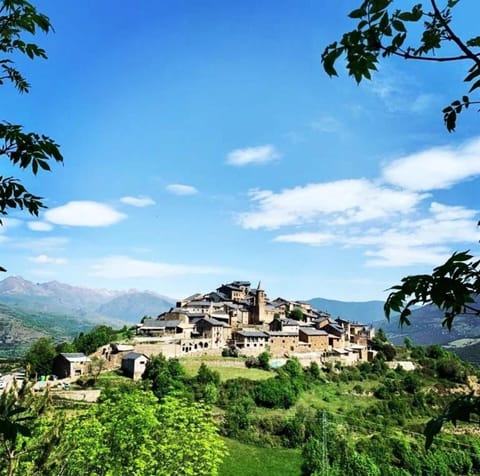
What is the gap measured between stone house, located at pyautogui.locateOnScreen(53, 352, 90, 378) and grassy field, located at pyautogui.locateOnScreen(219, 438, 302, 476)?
18086mm

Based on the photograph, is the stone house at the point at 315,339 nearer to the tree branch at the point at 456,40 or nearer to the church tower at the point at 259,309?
the church tower at the point at 259,309

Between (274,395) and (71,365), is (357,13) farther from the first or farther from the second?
(71,365)

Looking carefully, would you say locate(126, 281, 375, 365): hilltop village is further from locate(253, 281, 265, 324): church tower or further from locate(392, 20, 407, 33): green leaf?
locate(392, 20, 407, 33): green leaf

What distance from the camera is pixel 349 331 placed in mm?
74500

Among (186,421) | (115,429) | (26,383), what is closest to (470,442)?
(186,421)

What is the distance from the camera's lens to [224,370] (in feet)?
170

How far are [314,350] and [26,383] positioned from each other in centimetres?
5223

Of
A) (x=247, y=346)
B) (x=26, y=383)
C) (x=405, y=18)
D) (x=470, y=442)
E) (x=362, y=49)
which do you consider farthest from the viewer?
(x=247, y=346)

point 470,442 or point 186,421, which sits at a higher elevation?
point 186,421

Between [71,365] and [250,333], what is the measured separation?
72.1ft

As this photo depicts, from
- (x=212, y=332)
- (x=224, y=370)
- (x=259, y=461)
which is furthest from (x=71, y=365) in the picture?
(x=259, y=461)

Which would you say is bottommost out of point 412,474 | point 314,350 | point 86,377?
point 412,474

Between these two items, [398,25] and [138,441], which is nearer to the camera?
[398,25]

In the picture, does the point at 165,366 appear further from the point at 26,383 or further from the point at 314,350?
the point at 26,383
